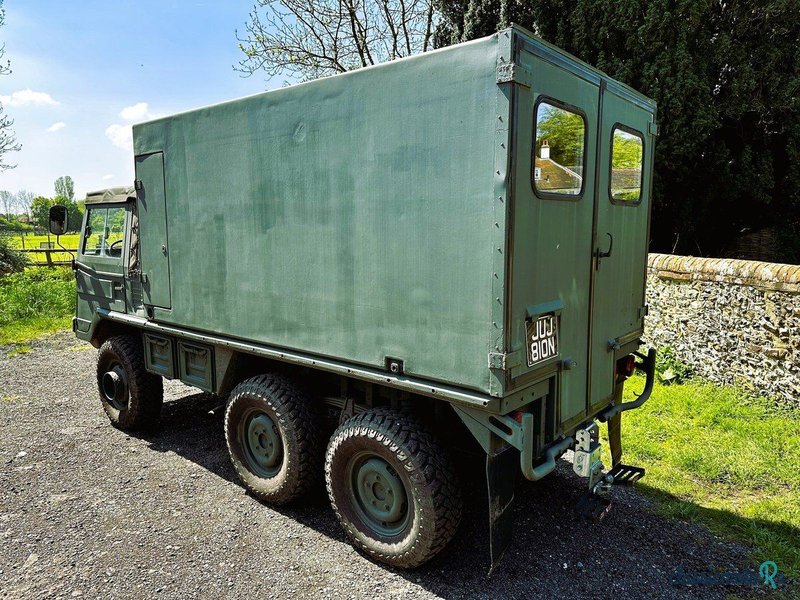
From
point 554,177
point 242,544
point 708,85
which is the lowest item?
point 242,544

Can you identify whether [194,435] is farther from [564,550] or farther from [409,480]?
[564,550]

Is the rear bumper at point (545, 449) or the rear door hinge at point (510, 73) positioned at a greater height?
the rear door hinge at point (510, 73)

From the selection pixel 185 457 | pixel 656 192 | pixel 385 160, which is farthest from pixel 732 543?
pixel 656 192

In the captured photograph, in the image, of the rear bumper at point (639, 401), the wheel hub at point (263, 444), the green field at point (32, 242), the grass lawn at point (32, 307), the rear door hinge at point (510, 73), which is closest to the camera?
the rear door hinge at point (510, 73)

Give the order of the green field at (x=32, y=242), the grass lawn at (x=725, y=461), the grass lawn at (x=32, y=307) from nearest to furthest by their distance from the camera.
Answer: the grass lawn at (x=725, y=461), the grass lawn at (x=32, y=307), the green field at (x=32, y=242)

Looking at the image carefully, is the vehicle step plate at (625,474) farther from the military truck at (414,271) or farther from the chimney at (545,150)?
the chimney at (545,150)

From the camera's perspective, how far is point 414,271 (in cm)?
325

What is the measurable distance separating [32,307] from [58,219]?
8621 millimetres

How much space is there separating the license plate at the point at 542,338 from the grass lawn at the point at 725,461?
2018 millimetres

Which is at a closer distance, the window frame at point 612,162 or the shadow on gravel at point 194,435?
the window frame at point 612,162

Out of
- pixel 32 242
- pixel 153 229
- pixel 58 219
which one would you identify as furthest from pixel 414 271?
pixel 32 242

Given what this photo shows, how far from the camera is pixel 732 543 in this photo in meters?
3.88

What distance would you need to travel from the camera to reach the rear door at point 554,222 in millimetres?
2945

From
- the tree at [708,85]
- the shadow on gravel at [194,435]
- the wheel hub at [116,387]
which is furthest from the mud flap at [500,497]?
the tree at [708,85]
